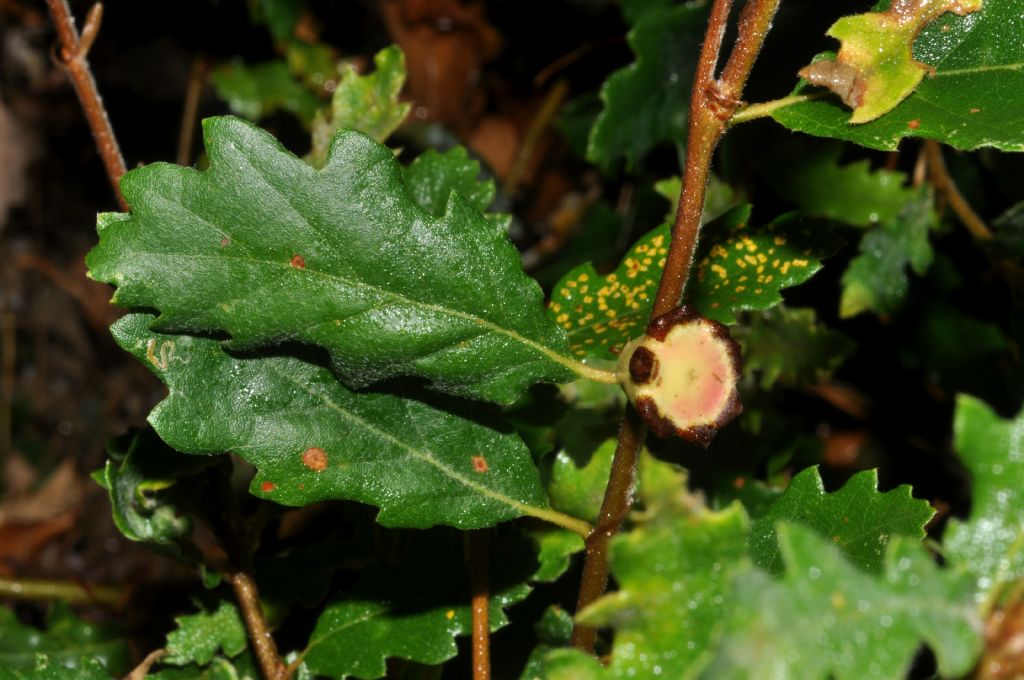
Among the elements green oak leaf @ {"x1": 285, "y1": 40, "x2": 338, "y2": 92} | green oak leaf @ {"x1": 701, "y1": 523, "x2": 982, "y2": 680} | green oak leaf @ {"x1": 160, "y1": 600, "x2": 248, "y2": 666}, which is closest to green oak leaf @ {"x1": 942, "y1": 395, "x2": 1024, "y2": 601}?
green oak leaf @ {"x1": 701, "y1": 523, "x2": 982, "y2": 680}

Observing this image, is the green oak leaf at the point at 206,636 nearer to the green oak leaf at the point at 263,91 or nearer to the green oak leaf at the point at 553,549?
the green oak leaf at the point at 553,549

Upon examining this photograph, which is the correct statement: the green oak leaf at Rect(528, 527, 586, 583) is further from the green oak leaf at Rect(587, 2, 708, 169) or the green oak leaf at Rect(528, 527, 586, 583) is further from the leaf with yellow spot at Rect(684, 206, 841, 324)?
the green oak leaf at Rect(587, 2, 708, 169)

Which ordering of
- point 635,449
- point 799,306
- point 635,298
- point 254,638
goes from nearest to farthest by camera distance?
point 635,449
point 635,298
point 254,638
point 799,306

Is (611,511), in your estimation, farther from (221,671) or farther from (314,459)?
(221,671)

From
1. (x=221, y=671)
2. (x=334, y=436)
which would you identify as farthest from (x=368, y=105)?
(x=221, y=671)

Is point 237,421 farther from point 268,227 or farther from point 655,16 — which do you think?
point 655,16

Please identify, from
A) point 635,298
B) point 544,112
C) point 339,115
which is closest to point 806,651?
point 635,298
